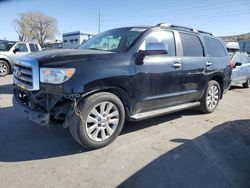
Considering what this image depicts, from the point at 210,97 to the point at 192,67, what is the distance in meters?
1.29

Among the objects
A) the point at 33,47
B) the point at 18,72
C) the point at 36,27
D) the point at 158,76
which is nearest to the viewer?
the point at 18,72

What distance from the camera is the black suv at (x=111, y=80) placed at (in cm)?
377

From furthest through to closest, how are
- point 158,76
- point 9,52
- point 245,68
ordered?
1. point 9,52
2. point 245,68
3. point 158,76

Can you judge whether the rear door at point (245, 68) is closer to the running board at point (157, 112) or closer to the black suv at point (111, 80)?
the black suv at point (111, 80)

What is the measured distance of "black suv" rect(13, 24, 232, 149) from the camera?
3766mm

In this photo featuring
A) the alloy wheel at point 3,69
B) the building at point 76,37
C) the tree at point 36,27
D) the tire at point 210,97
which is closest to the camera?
the tire at point 210,97

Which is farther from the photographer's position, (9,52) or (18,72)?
(9,52)

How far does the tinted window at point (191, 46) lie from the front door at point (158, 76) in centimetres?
37

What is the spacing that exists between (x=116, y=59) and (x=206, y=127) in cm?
256

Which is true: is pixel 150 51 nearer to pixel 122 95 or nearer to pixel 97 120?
pixel 122 95

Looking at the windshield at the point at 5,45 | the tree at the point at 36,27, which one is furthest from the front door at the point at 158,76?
the tree at the point at 36,27

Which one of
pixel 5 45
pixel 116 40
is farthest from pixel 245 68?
pixel 5 45

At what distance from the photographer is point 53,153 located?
3.92 m

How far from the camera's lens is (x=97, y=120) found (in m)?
4.05
